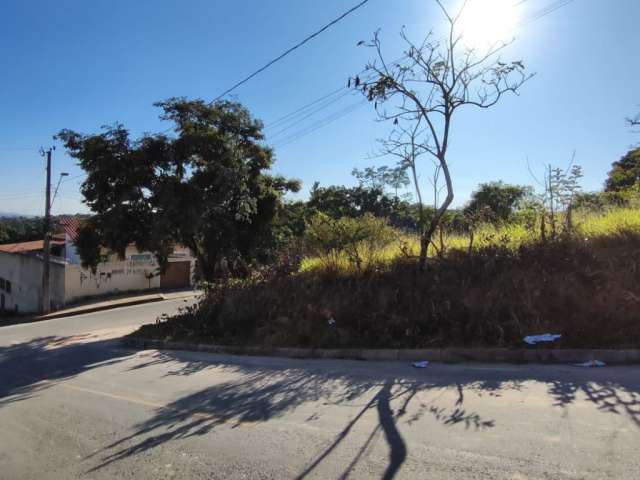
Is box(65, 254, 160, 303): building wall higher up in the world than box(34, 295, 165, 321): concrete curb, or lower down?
higher up

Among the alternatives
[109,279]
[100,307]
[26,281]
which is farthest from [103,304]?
[26,281]

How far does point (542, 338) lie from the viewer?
22.5ft

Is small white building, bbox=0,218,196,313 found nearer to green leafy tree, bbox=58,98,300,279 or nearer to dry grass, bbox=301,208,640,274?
green leafy tree, bbox=58,98,300,279

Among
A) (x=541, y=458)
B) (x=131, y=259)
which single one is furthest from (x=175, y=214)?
(x=131, y=259)

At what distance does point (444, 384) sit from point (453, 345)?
1655 millimetres

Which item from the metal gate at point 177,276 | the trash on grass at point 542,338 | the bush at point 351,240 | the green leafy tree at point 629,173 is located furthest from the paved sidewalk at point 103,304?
the trash on grass at point 542,338

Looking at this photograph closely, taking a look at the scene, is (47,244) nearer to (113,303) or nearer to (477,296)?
(113,303)

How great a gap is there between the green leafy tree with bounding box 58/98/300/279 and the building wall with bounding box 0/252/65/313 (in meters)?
17.8

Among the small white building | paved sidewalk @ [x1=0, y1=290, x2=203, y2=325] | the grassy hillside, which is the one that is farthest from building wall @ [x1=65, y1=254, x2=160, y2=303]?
the grassy hillside

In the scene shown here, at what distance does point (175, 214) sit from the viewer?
14219 millimetres

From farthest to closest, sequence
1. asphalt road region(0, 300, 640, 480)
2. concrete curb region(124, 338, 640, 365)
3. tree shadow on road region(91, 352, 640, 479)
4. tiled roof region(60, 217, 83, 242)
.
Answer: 1. tiled roof region(60, 217, 83, 242)
2. concrete curb region(124, 338, 640, 365)
3. tree shadow on road region(91, 352, 640, 479)
4. asphalt road region(0, 300, 640, 480)

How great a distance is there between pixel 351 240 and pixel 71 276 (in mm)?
25513

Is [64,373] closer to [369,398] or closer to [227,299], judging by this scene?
[227,299]

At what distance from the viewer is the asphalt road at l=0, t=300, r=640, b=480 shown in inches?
150
